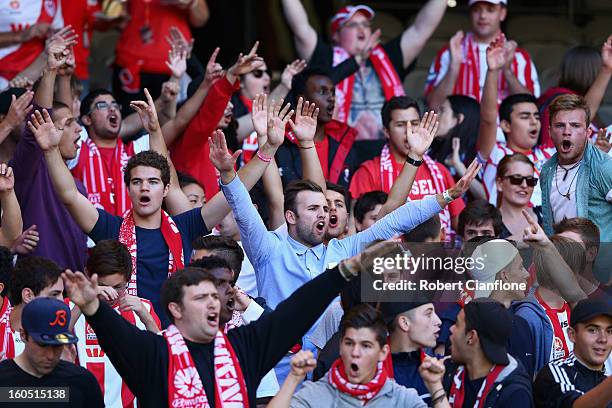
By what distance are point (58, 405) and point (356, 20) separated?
19.3 feet

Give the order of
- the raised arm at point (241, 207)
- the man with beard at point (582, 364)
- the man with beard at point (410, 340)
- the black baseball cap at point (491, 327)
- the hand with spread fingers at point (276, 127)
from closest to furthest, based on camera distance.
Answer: the black baseball cap at point (491, 327) < the man with beard at point (582, 364) < the man with beard at point (410, 340) < the raised arm at point (241, 207) < the hand with spread fingers at point (276, 127)

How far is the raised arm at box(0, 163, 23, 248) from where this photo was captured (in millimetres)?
8141

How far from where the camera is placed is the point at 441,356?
7.41m

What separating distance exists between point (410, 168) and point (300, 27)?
3.13 m

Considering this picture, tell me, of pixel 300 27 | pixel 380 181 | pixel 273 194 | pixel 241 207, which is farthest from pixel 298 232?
pixel 300 27

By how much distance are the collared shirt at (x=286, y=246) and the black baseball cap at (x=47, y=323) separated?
1.73 m

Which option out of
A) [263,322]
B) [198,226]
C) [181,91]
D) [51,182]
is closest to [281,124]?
[198,226]

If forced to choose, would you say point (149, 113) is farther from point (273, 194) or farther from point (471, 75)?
point (471, 75)

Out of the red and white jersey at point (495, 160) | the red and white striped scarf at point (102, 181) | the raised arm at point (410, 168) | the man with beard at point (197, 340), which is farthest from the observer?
the red and white jersey at point (495, 160)

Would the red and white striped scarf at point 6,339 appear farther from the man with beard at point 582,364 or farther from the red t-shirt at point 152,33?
the red t-shirt at point 152,33

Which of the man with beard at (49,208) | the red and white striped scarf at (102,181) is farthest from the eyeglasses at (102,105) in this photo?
the man with beard at (49,208)

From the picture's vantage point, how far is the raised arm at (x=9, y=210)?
26.7ft

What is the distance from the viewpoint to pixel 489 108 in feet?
34.4

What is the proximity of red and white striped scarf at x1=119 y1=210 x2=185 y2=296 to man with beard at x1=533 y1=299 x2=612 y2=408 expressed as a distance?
2.19 metres
